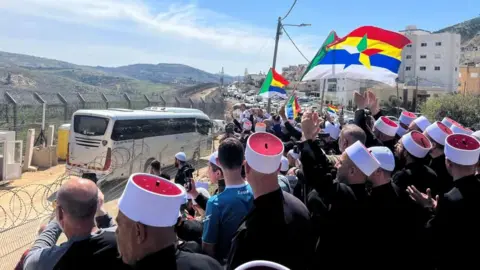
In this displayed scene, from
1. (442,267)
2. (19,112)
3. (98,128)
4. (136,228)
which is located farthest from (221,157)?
(19,112)

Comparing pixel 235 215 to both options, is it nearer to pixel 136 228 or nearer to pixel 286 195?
pixel 286 195

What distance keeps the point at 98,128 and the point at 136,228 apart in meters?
13.2

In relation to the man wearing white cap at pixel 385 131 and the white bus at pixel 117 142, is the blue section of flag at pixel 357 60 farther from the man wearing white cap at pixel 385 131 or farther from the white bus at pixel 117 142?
the white bus at pixel 117 142

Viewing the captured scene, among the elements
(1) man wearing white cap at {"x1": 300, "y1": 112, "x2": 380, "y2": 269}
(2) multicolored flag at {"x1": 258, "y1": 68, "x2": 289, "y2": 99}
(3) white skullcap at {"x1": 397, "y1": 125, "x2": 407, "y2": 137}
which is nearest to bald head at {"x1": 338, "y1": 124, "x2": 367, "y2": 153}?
(1) man wearing white cap at {"x1": 300, "y1": 112, "x2": 380, "y2": 269}

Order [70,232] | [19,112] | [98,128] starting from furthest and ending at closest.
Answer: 1. [19,112]
2. [98,128]
3. [70,232]

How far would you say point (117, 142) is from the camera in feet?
48.5

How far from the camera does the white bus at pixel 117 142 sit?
47.8 ft

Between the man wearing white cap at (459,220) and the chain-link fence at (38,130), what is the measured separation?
6537 mm

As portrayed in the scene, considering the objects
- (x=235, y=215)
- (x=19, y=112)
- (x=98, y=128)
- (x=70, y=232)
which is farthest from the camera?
(x=19, y=112)

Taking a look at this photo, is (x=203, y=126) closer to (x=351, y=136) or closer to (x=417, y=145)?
(x=417, y=145)

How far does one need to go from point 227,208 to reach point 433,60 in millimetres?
98058

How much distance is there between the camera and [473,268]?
3.38 meters

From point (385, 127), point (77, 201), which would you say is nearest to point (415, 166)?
point (385, 127)

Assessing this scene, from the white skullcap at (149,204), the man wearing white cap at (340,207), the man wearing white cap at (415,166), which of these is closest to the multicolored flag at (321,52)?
the man wearing white cap at (415,166)
